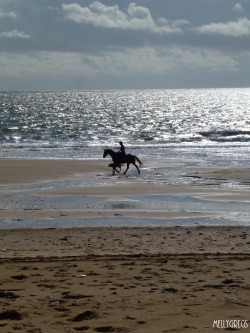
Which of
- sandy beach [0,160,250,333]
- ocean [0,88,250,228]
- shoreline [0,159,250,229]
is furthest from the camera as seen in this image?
ocean [0,88,250,228]

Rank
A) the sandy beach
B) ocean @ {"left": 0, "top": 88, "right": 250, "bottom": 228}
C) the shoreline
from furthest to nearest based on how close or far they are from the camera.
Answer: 1. ocean @ {"left": 0, "top": 88, "right": 250, "bottom": 228}
2. the shoreline
3. the sandy beach

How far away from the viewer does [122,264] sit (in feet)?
32.2

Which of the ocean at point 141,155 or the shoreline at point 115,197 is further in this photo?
the ocean at point 141,155

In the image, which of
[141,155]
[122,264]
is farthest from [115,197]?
[141,155]

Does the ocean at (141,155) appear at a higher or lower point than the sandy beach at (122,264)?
higher

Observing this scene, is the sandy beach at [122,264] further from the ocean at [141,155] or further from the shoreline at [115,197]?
the ocean at [141,155]

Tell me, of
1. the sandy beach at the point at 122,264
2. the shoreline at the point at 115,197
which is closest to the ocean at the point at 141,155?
the shoreline at the point at 115,197

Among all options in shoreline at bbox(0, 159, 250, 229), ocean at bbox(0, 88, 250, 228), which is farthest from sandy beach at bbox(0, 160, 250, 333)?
ocean at bbox(0, 88, 250, 228)

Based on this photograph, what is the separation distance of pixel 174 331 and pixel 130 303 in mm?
1263

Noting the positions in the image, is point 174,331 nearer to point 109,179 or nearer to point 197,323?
point 197,323

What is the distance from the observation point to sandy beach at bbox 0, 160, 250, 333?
681 centimetres

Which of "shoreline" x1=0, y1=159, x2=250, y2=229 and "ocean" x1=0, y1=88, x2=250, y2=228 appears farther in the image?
"ocean" x1=0, y1=88, x2=250, y2=228

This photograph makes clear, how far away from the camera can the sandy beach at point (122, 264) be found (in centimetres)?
681

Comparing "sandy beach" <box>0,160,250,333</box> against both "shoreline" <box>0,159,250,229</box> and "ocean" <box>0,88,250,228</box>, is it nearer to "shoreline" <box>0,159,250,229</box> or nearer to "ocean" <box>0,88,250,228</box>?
"shoreline" <box>0,159,250,229</box>
